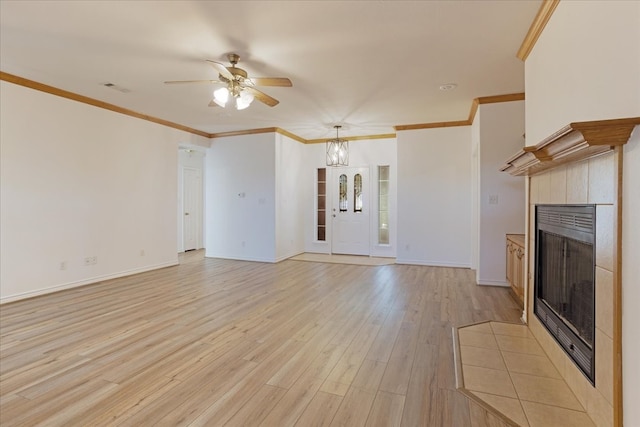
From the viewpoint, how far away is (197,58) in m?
3.33

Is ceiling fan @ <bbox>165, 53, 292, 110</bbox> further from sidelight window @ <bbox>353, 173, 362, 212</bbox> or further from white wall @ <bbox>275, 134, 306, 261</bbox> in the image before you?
sidelight window @ <bbox>353, 173, 362, 212</bbox>

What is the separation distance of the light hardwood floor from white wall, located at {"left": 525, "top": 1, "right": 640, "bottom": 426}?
850 millimetres

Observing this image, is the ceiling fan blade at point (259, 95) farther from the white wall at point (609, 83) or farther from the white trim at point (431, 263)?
the white trim at point (431, 263)

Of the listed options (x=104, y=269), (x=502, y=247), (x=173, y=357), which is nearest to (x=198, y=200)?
(x=104, y=269)

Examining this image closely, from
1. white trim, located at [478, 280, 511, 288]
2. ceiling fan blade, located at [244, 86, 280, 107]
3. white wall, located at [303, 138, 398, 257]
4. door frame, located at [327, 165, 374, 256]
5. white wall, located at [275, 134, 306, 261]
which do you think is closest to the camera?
ceiling fan blade, located at [244, 86, 280, 107]

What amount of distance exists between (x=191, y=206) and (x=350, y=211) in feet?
14.1

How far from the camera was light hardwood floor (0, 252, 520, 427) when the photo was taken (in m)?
1.82

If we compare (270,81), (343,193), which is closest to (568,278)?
(270,81)

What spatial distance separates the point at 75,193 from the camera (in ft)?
14.8

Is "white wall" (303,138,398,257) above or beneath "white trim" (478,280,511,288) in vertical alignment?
above

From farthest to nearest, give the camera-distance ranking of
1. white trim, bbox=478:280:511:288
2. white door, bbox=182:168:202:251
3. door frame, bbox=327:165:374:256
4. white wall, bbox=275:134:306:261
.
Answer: white door, bbox=182:168:202:251 < door frame, bbox=327:165:374:256 < white wall, bbox=275:134:306:261 < white trim, bbox=478:280:511:288

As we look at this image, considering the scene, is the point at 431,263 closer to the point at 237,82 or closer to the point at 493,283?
the point at 493,283

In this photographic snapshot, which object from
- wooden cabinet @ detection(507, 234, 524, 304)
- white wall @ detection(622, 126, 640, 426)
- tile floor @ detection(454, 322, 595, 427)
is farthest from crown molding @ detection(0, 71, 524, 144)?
white wall @ detection(622, 126, 640, 426)

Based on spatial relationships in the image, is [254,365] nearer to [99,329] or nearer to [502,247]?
[99,329]
